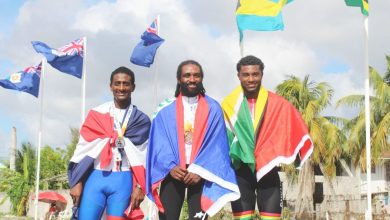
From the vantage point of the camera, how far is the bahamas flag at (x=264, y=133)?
19.1 ft

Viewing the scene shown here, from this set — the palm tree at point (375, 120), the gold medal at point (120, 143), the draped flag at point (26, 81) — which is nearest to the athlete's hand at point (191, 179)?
the gold medal at point (120, 143)

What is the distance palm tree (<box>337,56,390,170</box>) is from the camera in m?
26.2

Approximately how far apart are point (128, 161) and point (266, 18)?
349cm

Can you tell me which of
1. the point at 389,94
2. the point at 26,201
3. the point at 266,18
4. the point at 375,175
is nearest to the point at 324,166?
the point at 389,94

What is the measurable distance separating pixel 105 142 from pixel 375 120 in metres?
23.1

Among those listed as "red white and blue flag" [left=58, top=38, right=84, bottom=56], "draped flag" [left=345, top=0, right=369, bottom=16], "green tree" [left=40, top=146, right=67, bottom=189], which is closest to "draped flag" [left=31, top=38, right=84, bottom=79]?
"red white and blue flag" [left=58, top=38, right=84, bottom=56]

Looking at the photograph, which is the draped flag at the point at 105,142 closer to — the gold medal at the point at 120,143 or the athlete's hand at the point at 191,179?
the gold medal at the point at 120,143

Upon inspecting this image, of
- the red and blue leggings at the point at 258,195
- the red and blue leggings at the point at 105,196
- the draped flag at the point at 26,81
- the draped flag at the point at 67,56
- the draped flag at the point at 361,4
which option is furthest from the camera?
the draped flag at the point at 26,81

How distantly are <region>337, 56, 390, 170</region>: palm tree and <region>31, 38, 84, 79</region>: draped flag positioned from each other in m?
13.9

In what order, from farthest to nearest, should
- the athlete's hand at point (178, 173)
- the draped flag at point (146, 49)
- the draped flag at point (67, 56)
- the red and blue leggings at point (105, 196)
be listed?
1. the draped flag at point (67, 56)
2. the draped flag at point (146, 49)
3. the red and blue leggings at point (105, 196)
4. the athlete's hand at point (178, 173)

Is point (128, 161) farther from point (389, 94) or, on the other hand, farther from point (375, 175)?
point (375, 175)

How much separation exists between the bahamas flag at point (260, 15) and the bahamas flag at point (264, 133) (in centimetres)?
268

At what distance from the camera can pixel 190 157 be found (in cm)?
575

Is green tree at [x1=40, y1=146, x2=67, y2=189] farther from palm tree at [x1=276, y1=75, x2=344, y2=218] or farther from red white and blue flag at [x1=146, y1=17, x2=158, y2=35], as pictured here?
red white and blue flag at [x1=146, y1=17, x2=158, y2=35]
